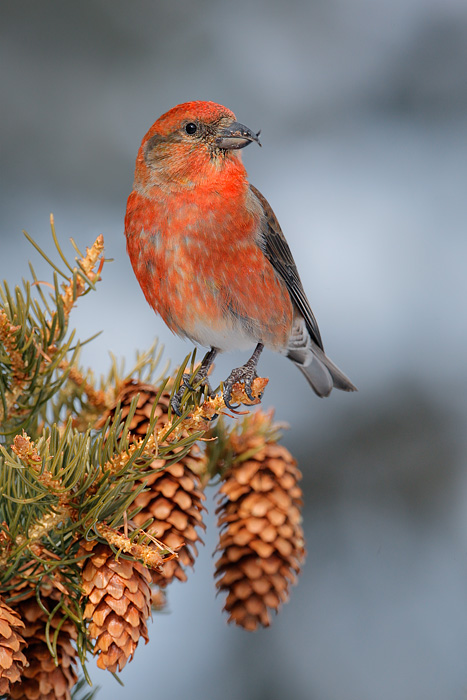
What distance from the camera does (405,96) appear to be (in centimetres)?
203

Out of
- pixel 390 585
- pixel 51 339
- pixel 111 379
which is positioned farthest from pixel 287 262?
pixel 390 585

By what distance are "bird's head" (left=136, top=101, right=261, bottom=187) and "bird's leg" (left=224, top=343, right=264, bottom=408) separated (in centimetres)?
32

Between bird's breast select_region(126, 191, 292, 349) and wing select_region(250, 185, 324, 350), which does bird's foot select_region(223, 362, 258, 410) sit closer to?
bird's breast select_region(126, 191, 292, 349)

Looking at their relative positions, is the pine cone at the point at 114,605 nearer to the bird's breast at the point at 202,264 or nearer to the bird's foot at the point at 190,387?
the bird's foot at the point at 190,387

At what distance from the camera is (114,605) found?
0.75 meters

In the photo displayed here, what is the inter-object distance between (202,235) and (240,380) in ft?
0.80

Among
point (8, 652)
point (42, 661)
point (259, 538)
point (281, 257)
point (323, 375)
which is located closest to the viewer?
point (8, 652)

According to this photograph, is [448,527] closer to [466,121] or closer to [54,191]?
[466,121]

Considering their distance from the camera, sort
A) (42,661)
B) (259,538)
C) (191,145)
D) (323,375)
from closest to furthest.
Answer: (42,661)
(259,538)
(191,145)
(323,375)

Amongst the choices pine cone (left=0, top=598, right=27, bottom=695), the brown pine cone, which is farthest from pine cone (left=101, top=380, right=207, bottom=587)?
pine cone (left=0, top=598, right=27, bottom=695)

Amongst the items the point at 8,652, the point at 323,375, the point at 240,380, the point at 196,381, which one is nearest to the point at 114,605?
the point at 8,652

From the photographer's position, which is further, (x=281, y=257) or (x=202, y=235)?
(x=281, y=257)

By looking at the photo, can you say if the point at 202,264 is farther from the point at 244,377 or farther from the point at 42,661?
the point at 42,661

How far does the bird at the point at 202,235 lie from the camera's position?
115cm
